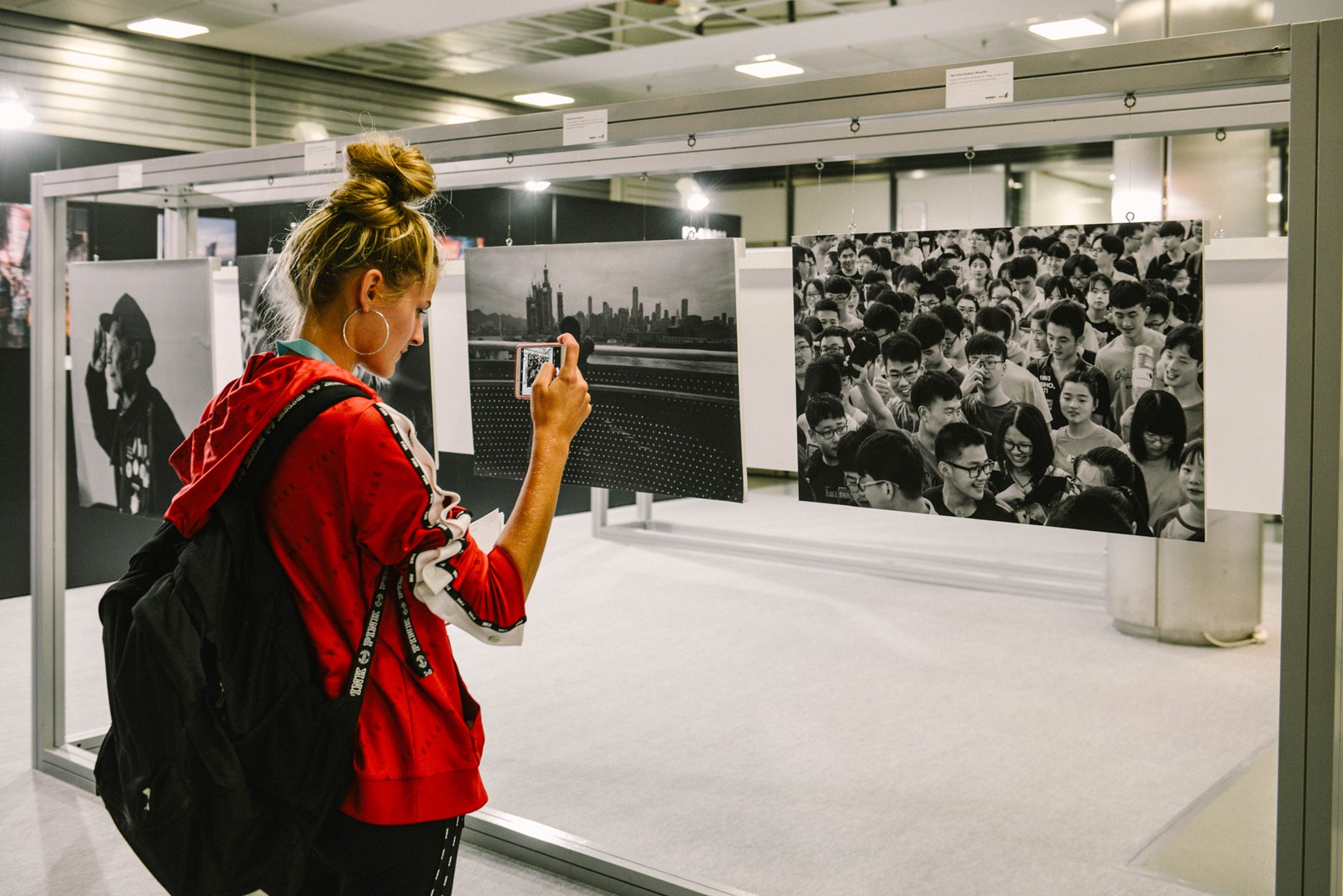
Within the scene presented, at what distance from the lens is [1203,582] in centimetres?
498

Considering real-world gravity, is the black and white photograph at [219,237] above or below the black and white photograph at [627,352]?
above

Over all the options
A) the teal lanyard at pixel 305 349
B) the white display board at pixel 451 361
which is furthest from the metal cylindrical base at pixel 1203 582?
the teal lanyard at pixel 305 349

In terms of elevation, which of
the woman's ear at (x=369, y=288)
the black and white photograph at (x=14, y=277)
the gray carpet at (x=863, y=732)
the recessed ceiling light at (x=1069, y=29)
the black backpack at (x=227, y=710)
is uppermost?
the recessed ceiling light at (x=1069, y=29)

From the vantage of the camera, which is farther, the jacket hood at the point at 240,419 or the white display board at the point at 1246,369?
the white display board at the point at 1246,369

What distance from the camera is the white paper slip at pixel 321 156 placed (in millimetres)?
2721

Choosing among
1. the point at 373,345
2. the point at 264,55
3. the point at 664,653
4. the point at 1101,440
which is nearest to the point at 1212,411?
the point at 1101,440

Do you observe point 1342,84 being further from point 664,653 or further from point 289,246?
point 664,653

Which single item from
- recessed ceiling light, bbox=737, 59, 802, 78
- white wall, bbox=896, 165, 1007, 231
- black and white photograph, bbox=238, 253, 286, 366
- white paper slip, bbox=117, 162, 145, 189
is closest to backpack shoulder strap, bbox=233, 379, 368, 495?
black and white photograph, bbox=238, 253, 286, 366

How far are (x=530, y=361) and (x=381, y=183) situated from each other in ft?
3.54

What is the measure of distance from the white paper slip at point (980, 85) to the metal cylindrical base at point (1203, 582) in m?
3.51

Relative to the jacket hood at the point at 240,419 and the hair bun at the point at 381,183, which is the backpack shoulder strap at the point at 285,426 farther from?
the hair bun at the point at 381,183

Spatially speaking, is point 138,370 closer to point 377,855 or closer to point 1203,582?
point 377,855

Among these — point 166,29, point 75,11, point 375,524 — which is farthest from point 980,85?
point 166,29

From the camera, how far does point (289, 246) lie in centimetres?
143
